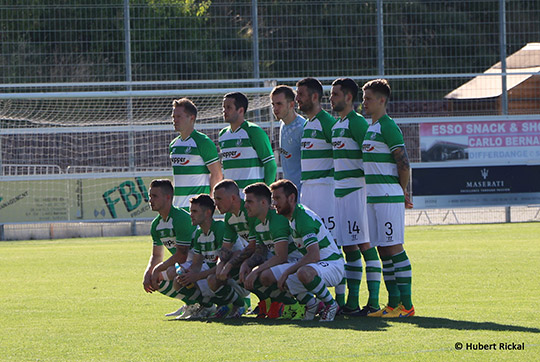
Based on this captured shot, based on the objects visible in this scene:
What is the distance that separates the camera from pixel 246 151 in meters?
8.20

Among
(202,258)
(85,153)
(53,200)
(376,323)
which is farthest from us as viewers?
(85,153)

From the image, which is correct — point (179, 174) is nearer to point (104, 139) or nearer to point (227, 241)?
point (227, 241)

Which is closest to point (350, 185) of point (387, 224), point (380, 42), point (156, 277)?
point (387, 224)

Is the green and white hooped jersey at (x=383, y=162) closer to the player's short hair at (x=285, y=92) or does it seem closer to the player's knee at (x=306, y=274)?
the player's knee at (x=306, y=274)

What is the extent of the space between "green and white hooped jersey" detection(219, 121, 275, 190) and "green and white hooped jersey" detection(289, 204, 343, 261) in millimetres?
1220

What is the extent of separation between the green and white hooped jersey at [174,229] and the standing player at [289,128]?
3.70 ft

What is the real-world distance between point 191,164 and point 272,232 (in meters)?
1.69

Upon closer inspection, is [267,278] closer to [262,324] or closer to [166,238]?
[262,324]

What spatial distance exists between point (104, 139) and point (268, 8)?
4.20 meters

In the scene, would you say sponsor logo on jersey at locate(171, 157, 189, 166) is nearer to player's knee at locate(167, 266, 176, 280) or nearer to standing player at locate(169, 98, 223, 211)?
standing player at locate(169, 98, 223, 211)

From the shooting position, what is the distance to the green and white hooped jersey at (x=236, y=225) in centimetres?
738

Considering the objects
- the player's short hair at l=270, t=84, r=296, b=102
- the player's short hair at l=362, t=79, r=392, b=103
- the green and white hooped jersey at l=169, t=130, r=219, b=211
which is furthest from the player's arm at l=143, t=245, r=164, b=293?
the player's short hair at l=362, t=79, r=392, b=103

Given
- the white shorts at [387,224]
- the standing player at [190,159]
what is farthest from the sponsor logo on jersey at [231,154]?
the white shorts at [387,224]

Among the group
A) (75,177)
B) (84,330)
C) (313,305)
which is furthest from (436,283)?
(75,177)
